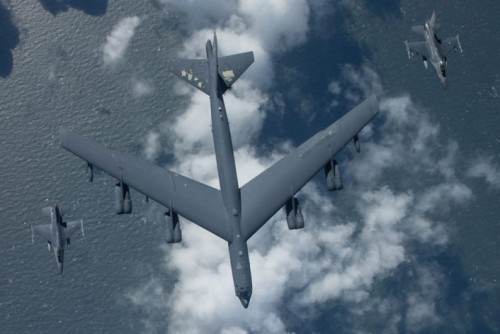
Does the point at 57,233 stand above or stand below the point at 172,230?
below

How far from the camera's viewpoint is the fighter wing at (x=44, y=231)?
122 meters

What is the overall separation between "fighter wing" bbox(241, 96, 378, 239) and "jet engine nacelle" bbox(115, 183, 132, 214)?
2120 centimetres

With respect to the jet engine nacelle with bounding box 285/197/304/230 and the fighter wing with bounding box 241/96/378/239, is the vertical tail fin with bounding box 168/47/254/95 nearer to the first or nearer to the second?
the fighter wing with bounding box 241/96/378/239

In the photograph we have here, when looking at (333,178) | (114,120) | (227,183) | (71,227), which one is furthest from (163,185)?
(114,120)

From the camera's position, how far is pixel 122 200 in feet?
367

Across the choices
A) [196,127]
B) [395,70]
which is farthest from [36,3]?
[395,70]

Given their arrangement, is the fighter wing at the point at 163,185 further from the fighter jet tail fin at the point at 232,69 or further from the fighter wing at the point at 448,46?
the fighter wing at the point at 448,46

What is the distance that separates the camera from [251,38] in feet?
481

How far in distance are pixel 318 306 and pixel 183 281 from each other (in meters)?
30.0

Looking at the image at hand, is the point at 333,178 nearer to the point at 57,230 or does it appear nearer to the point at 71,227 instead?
the point at 71,227

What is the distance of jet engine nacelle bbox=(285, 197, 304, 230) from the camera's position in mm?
108875

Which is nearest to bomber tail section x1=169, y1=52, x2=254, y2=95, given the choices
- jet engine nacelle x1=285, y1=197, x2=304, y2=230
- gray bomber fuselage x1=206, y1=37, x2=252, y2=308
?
gray bomber fuselage x1=206, y1=37, x2=252, y2=308

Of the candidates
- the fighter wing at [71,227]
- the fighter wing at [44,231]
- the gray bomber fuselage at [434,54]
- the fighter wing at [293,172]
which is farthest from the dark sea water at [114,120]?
the fighter wing at [293,172]

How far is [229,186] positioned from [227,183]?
31.1 inches
